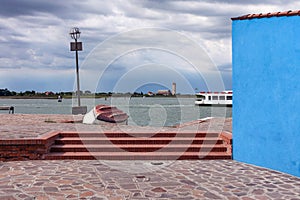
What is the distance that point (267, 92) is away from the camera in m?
6.88

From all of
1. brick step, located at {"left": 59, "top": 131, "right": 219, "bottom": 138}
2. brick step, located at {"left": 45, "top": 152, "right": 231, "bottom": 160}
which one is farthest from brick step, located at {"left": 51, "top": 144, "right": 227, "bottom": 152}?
brick step, located at {"left": 59, "top": 131, "right": 219, "bottom": 138}

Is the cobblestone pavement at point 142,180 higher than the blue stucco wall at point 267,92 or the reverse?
the reverse

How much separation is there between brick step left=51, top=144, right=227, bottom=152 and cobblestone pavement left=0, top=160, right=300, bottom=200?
2.31 ft

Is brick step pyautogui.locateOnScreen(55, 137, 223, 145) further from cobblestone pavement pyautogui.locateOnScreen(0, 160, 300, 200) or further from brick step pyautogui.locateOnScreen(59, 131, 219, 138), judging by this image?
cobblestone pavement pyautogui.locateOnScreen(0, 160, 300, 200)

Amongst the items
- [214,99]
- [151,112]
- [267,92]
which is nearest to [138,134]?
[267,92]

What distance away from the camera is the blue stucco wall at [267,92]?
6.35m

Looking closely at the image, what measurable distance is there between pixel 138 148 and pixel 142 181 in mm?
2481

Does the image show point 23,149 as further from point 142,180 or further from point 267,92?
point 267,92

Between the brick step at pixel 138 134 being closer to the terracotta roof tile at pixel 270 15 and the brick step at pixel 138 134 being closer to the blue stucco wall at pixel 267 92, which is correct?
the blue stucco wall at pixel 267 92

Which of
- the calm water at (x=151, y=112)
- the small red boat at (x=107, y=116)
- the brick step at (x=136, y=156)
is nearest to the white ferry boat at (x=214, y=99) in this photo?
the calm water at (x=151, y=112)

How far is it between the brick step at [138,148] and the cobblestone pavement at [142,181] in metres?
0.70

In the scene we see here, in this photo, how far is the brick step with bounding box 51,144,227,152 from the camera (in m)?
8.41

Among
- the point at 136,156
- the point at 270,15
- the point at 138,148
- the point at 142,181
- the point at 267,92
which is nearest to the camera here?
the point at 142,181

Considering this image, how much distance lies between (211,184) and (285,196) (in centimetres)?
122
